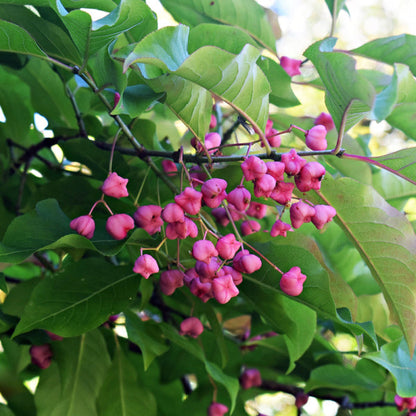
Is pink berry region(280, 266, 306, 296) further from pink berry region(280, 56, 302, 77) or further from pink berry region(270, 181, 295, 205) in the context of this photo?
pink berry region(280, 56, 302, 77)

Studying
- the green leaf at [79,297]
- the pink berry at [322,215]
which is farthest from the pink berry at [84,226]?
the pink berry at [322,215]

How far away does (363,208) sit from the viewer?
795 millimetres

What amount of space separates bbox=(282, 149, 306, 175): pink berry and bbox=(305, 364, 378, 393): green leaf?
52cm

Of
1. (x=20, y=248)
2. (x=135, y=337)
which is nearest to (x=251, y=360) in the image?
(x=135, y=337)

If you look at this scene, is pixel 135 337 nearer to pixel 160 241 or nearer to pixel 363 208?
pixel 160 241

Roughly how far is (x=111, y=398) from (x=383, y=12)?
1088cm

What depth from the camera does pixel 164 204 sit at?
3.17ft

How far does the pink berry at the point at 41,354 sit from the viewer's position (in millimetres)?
934

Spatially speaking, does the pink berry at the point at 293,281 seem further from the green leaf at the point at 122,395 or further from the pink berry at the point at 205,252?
the green leaf at the point at 122,395

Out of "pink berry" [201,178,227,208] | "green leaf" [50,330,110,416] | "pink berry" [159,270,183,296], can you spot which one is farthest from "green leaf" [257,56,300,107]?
"green leaf" [50,330,110,416]

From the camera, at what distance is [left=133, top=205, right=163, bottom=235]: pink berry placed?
0.74m

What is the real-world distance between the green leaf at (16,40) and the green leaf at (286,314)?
1.56 feet

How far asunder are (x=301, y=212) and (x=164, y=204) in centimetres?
31

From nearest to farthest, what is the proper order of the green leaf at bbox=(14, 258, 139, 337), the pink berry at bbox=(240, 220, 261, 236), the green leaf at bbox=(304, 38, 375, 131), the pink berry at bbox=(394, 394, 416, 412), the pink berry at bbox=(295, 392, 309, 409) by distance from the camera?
the green leaf at bbox=(304, 38, 375, 131) < the green leaf at bbox=(14, 258, 139, 337) < the pink berry at bbox=(240, 220, 261, 236) < the pink berry at bbox=(394, 394, 416, 412) < the pink berry at bbox=(295, 392, 309, 409)
